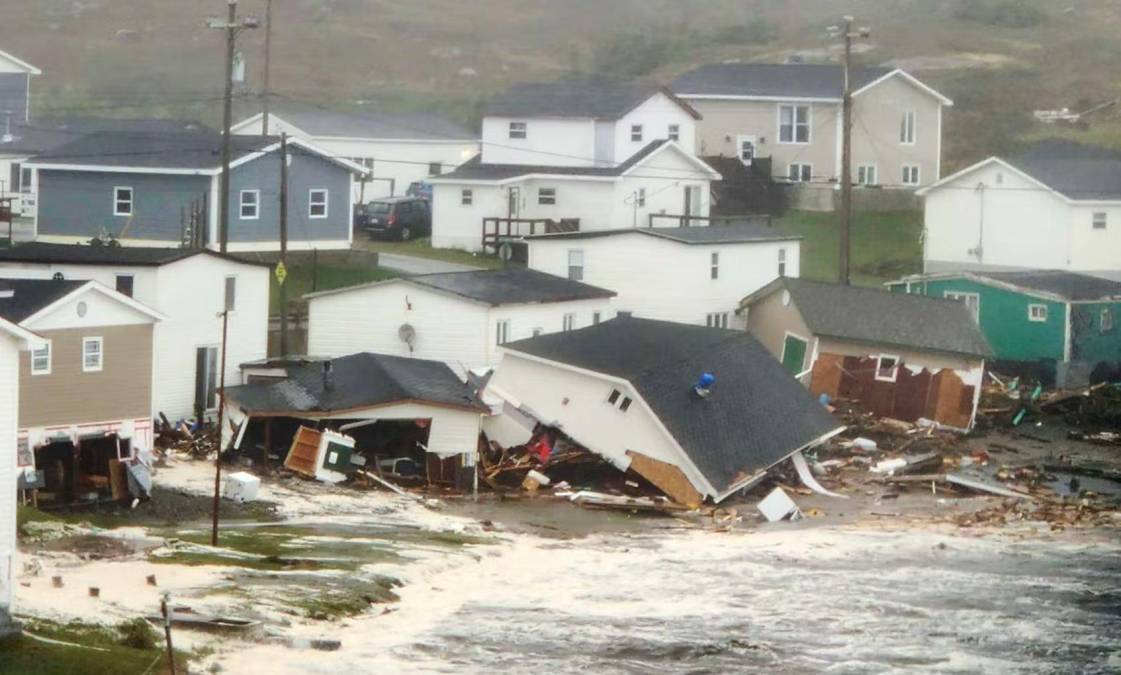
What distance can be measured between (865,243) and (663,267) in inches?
619

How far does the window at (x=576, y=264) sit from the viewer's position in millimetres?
60000

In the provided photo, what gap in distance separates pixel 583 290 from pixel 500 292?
3280 millimetres

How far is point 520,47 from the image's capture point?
129 m

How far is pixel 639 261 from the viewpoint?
5941cm

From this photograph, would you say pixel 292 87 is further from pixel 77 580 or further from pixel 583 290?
pixel 77 580

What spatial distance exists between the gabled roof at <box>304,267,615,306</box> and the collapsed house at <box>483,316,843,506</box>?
11.5 feet

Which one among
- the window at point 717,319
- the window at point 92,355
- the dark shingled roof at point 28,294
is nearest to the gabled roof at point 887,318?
the window at point 717,319

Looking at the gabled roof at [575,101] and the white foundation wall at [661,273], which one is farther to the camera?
the gabled roof at [575,101]

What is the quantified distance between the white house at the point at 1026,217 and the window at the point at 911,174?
9321mm

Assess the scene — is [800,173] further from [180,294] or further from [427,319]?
[180,294]

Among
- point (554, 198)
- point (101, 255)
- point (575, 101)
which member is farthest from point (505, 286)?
point (575, 101)

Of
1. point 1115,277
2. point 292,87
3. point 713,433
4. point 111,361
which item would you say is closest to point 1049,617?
point 713,433

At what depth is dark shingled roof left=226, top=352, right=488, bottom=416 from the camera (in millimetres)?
44875

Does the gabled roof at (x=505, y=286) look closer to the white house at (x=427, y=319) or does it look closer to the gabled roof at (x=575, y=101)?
the white house at (x=427, y=319)
